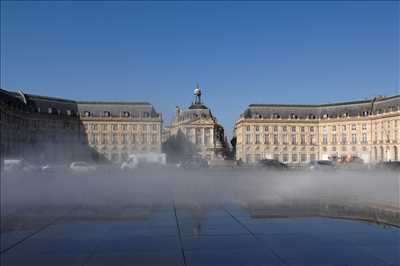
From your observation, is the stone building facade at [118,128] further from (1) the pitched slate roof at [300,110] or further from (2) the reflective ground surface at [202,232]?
(2) the reflective ground surface at [202,232]

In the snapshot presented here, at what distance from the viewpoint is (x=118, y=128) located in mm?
139250

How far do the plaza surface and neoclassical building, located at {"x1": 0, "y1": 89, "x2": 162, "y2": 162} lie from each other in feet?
365

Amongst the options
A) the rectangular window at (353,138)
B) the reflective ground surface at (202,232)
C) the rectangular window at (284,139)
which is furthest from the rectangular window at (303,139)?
Answer: the reflective ground surface at (202,232)

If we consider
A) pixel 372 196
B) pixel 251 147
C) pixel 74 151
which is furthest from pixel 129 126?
pixel 372 196

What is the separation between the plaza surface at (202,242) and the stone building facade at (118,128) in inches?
4906

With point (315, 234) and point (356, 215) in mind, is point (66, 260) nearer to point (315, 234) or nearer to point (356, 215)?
point (315, 234)

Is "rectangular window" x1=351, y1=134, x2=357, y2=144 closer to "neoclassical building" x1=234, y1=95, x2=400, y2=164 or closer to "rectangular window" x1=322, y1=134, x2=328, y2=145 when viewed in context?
"neoclassical building" x1=234, y1=95, x2=400, y2=164

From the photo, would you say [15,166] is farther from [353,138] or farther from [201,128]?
[353,138]

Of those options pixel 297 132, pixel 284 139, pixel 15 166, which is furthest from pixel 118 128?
pixel 15 166

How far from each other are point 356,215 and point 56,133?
4826 inches

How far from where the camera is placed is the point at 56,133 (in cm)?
12812

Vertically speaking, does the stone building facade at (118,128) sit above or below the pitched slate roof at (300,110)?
below

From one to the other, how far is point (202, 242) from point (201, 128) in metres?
140

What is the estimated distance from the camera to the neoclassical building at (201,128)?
147250mm
